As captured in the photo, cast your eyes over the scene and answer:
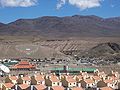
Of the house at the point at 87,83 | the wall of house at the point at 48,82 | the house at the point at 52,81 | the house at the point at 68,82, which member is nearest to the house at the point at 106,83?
the house at the point at 87,83

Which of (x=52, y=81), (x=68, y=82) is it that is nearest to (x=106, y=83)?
(x=68, y=82)

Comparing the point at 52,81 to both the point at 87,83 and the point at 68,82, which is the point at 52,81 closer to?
the point at 68,82

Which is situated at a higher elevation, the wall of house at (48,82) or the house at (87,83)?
the wall of house at (48,82)

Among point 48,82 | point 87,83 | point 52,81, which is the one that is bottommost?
point 87,83

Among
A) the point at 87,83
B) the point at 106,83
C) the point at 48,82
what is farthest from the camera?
the point at 48,82

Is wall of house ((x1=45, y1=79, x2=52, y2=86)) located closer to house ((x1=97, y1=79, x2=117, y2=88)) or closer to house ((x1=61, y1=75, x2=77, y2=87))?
house ((x1=61, y1=75, x2=77, y2=87))

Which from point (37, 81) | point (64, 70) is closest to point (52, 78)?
point (37, 81)

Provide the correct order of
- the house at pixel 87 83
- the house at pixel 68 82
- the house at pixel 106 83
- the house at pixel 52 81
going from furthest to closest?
the house at pixel 68 82 < the house at pixel 52 81 < the house at pixel 87 83 < the house at pixel 106 83

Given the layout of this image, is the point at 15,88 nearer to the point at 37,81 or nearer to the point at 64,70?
the point at 37,81

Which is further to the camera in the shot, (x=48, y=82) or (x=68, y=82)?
(x=48, y=82)

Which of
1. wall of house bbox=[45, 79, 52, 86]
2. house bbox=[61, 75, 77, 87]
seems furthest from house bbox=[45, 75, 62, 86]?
house bbox=[61, 75, 77, 87]

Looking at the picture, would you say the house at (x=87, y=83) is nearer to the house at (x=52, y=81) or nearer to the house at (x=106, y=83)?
the house at (x=106, y=83)
